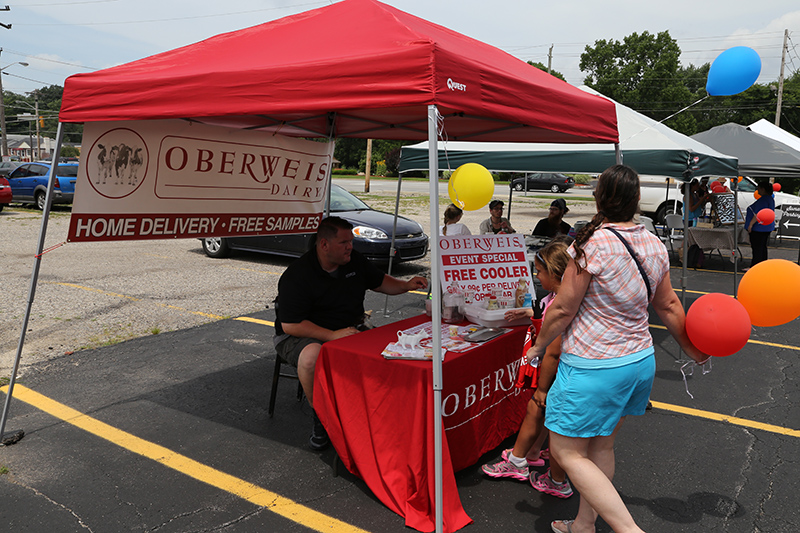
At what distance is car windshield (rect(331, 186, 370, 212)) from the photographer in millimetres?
9859

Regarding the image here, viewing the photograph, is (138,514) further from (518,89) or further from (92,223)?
(518,89)

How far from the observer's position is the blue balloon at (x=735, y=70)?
4.27m

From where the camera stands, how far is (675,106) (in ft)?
155

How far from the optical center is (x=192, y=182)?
13.9 ft

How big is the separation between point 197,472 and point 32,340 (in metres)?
3.39

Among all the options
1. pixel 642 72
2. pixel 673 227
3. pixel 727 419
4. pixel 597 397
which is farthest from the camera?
pixel 642 72

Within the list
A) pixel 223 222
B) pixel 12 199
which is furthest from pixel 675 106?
pixel 223 222

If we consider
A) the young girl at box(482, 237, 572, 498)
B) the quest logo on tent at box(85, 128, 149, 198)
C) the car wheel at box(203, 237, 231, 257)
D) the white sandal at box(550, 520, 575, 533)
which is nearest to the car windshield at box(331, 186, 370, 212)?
the car wheel at box(203, 237, 231, 257)

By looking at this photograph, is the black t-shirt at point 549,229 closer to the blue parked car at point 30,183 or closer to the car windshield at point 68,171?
the car windshield at point 68,171

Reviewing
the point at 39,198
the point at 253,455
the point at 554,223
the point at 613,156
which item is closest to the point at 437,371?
the point at 253,455

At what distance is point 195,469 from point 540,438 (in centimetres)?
200

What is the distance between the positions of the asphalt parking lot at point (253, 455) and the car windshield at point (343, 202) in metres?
4.72

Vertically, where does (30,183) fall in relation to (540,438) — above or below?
above

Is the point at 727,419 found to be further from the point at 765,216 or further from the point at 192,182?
the point at 765,216
